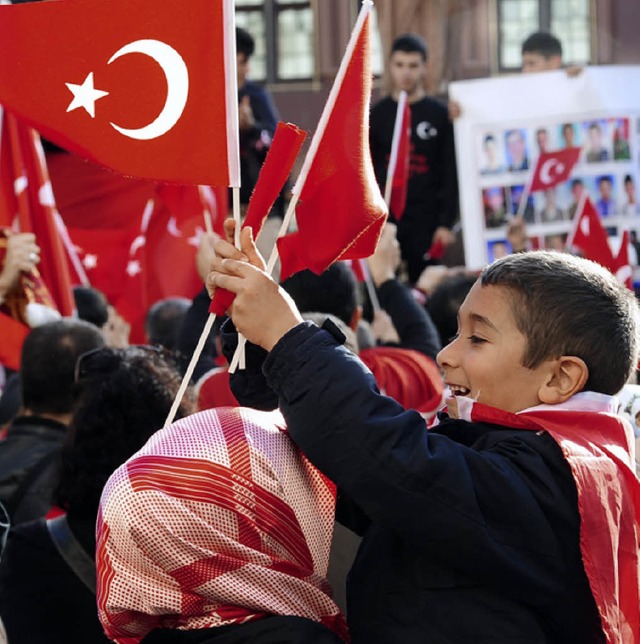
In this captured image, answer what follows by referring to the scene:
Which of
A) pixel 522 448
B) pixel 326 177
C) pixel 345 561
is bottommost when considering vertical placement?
pixel 345 561

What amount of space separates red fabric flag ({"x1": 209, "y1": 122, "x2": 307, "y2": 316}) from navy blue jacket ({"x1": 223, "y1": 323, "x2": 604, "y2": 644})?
0.29m

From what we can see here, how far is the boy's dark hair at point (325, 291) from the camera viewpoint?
347cm

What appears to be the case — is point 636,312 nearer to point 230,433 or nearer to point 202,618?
point 230,433

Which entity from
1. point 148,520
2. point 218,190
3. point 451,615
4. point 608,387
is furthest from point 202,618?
point 218,190

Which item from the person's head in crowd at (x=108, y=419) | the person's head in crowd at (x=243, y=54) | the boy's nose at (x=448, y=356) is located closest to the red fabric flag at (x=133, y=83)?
the boy's nose at (x=448, y=356)

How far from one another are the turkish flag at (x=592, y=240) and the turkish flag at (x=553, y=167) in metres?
1.25

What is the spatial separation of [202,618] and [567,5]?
1619 centimetres

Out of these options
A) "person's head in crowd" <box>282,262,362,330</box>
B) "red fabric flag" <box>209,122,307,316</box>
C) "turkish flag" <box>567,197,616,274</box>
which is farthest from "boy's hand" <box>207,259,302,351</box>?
"turkish flag" <box>567,197,616,274</box>

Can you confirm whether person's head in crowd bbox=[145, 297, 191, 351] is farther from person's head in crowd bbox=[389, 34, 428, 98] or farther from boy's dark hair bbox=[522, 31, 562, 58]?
boy's dark hair bbox=[522, 31, 562, 58]

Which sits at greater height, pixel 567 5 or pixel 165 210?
pixel 567 5

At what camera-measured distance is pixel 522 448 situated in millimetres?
1814

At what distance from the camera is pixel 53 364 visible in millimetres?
3547

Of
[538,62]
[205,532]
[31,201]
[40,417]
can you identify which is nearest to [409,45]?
[538,62]

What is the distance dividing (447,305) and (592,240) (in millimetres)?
1643
